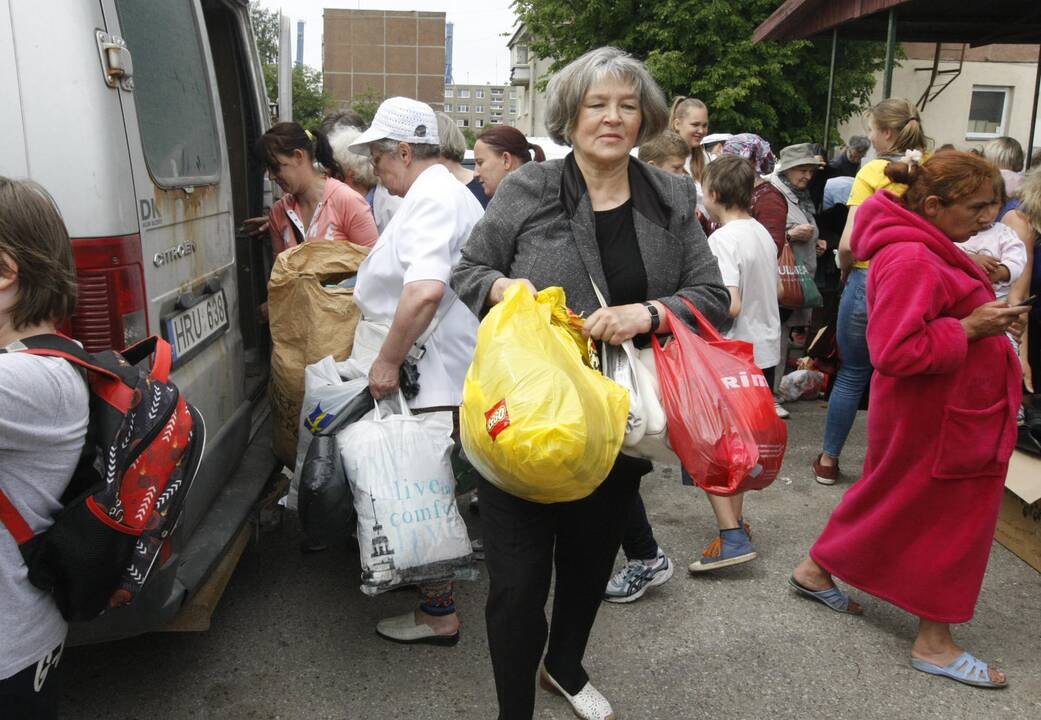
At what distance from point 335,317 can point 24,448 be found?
181 cm

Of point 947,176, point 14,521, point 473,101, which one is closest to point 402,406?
point 14,521

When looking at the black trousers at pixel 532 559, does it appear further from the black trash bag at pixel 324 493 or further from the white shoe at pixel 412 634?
the white shoe at pixel 412 634

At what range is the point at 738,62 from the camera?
2044 cm

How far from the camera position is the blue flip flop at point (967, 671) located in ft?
9.82

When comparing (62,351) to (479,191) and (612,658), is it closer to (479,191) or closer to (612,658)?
(612,658)

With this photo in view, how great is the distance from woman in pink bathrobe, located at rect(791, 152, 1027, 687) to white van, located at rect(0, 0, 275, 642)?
2.15 m

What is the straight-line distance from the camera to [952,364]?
9.26 feet

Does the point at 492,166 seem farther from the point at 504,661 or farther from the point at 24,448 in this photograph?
the point at 24,448

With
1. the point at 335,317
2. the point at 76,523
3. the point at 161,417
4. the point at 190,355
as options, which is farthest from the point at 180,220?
the point at 76,523

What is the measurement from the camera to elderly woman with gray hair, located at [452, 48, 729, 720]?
2.35 metres

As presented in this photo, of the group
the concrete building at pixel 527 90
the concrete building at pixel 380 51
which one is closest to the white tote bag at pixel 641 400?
the concrete building at pixel 527 90

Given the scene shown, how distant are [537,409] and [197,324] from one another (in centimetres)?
146

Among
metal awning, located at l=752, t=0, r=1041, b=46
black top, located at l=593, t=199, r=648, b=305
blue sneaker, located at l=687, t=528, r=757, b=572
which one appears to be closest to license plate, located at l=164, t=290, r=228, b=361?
black top, located at l=593, t=199, r=648, b=305

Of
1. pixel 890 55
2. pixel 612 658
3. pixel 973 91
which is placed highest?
pixel 973 91
